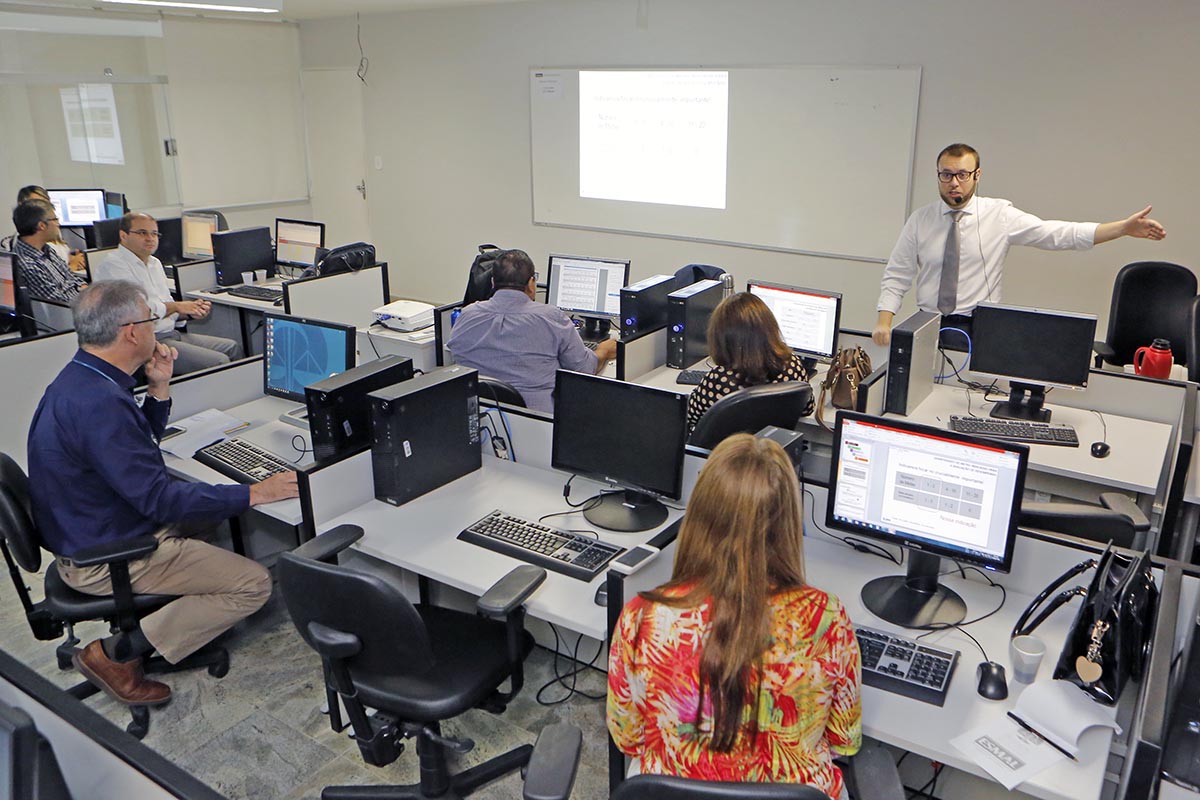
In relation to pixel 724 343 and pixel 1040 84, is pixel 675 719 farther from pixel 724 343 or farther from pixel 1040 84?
pixel 1040 84

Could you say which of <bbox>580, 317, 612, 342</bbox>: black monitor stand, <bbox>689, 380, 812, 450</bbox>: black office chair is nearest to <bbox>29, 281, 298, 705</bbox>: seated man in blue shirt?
<bbox>689, 380, 812, 450</bbox>: black office chair

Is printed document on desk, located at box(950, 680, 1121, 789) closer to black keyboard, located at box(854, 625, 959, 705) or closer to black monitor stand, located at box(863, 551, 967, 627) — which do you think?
black keyboard, located at box(854, 625, 959, 705)

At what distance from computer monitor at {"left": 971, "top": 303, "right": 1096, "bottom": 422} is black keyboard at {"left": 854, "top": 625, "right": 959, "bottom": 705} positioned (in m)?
1.80

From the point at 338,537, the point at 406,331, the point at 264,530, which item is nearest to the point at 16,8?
the point at 406,331

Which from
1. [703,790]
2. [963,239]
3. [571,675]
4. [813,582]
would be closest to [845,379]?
[963,239]

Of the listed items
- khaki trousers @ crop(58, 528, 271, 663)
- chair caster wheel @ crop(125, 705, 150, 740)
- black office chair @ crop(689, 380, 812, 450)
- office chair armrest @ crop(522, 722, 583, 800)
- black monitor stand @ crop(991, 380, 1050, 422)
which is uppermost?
black office chair @ crop(689, 380, 812, 450)

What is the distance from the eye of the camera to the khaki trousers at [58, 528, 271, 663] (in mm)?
2705

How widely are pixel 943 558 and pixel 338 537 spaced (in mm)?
1623

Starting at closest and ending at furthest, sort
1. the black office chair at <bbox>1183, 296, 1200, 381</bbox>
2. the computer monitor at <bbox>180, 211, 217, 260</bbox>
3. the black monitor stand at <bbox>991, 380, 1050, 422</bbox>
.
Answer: the black monitor stand at <bbox>991, 380, 1050, 422</bbox> → the black office chair at <bbox>1183, 296, 1200, 381</bbox> → the computer monitor at <bbox>180, 211, 217, 260</bbox>

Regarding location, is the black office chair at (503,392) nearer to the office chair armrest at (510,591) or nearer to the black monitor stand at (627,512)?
the black monitor stand at (627,512)

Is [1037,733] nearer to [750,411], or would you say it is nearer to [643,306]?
[750,411]

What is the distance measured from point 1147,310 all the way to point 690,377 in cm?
237

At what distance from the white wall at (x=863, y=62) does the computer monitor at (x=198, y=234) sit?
2186 millimetres

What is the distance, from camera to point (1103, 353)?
4.47 metres
